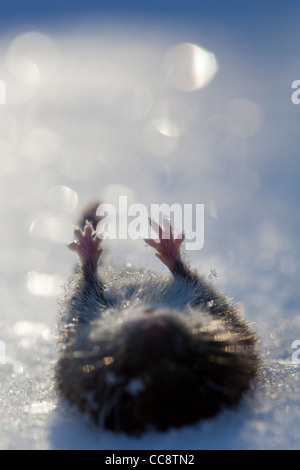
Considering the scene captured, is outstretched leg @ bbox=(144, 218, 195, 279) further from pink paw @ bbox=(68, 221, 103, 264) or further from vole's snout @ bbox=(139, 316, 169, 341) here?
vole's snout @ bbox=(139, 316, 169, 341)

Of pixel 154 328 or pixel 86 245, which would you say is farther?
pixel 86 245

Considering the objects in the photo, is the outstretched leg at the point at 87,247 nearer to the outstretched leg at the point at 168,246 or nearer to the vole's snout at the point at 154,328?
the outstretched leg at the point at 168,246

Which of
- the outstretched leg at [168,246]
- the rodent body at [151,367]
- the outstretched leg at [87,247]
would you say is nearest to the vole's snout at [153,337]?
the rodent body at [151,367]

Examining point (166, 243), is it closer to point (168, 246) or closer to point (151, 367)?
point (168, 246)

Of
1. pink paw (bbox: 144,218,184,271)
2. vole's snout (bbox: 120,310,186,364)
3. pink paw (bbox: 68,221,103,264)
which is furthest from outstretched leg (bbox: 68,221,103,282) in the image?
vole's snout (bbox: 120,310,186,364)

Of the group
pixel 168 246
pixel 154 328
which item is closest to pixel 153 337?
pixel 154 328

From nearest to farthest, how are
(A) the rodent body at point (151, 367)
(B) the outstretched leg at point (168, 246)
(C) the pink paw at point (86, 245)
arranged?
(A) the rodent body at point (151, 367)
(B) the outstretched leg at point (168, 246)
(C) the pink paw at point (86, 245)
